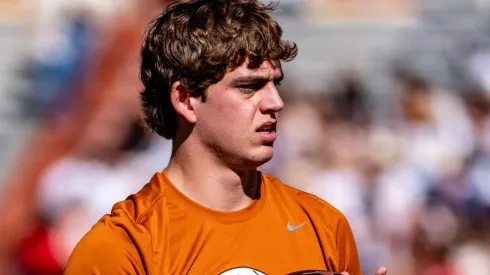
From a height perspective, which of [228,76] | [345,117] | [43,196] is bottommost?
[43,196]

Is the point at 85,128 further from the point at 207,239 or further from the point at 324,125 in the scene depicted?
the point at 207,239

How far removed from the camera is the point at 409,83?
30.7ft

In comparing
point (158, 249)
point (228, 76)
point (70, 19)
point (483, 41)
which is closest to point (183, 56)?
point (228, 76)

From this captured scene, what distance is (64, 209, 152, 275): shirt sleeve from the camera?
2914mm

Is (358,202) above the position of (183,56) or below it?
below

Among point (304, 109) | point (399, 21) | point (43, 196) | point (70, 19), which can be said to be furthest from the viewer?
point (399, 21)

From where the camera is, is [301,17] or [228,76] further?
[301,17]

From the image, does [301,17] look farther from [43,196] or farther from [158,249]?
[158,249]

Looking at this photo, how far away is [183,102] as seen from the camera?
3.18 m

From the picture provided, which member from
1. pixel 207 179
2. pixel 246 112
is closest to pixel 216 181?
pixel 207 179

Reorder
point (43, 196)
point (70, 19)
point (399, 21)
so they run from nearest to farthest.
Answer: point (43, 196) → point (70, 19) → point (399, 21)

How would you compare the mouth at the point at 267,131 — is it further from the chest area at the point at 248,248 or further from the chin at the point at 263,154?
the chest area at the point at 248,248

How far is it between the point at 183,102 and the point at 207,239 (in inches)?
18.1

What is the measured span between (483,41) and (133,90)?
3527 millimetres
